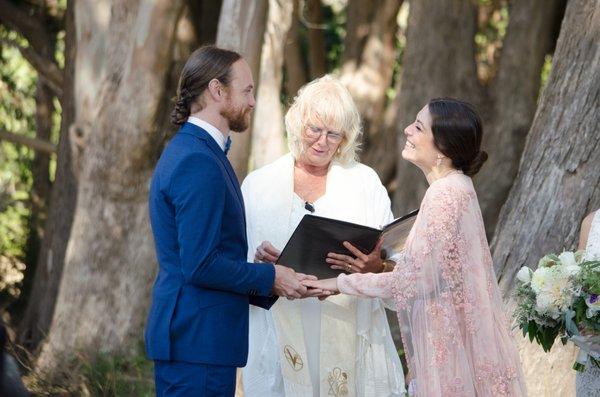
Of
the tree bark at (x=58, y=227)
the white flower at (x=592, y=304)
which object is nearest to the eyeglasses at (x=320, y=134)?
the white flower at (x=592, y=304)

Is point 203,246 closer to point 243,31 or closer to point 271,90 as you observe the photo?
point 243,31

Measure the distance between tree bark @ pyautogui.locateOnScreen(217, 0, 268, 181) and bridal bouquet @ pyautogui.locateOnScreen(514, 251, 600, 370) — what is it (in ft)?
11.6

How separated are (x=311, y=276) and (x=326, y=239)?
184 mm

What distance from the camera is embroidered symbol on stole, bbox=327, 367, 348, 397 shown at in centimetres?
545

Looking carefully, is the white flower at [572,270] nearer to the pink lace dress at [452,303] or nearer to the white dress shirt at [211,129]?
the pink lace dress at [452,303]

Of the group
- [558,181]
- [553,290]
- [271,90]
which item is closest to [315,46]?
[271,90]

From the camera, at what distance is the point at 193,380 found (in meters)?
4.47

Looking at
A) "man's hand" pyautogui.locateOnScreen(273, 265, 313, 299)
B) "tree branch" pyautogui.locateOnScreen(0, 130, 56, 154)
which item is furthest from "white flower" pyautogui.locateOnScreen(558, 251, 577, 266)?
"tree branch" pyautogui.locateOnScreen(0, 130, 56, 154)

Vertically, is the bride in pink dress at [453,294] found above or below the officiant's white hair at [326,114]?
below

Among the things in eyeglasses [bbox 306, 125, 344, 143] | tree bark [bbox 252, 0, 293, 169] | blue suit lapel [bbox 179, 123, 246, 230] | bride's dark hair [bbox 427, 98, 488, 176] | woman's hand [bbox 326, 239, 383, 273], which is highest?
tree bark [bbox 252, 0, 293, 169]

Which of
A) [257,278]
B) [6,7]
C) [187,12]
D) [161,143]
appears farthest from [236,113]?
[6,7]

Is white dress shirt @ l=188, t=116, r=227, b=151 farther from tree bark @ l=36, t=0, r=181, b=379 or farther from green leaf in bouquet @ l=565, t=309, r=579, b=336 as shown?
tree bark @ l=36, t=0, r=181, b=379

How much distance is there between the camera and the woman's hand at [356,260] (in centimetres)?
517

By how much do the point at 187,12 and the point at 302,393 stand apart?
462 cm
